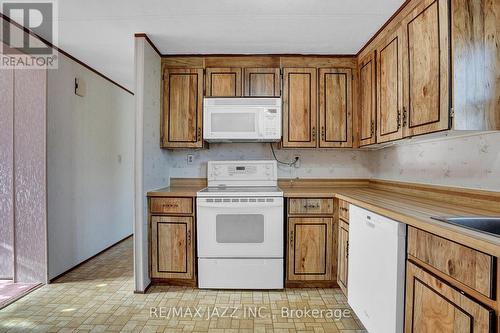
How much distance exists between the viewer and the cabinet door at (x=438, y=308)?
2.92ft

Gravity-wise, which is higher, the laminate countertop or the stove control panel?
the stove control panel

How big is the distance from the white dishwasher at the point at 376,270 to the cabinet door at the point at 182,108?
5.26 ft

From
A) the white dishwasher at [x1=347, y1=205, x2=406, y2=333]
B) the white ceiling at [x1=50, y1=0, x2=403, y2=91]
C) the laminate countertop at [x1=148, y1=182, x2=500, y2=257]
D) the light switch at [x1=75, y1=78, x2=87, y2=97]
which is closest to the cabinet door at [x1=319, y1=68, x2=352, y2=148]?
the white ceiling at [x1=50, y1=0, x2=403, y2=91]

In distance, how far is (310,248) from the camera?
238 cm

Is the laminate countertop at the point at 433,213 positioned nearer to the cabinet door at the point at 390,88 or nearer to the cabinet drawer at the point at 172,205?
the cabinet drawer at the point at 172,205

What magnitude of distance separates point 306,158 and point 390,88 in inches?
44.3

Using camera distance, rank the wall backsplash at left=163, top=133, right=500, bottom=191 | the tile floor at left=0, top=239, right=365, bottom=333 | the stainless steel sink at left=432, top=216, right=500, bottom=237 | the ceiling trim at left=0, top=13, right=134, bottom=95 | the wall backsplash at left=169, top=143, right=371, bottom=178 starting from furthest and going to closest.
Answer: the wall backsplash at left=169, top=143, right=371, bottom=178 < the ceiling trim at left=0, top=13, right=134, bottom=95 < the tile floor at left=0, top=239, right=365, bottom=333 < the wall backsplash at left=163, top=133, right=500, bottom=191 < the stainless steel sink at left=432, top=216, right=500, bottom=237

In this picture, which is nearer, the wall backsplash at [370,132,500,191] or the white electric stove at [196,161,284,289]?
the wall backsplash at [370,132,500,191]

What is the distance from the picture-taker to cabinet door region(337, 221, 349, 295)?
2130mm

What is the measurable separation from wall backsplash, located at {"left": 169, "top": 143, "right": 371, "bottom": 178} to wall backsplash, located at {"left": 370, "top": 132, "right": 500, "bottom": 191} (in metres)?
0.39

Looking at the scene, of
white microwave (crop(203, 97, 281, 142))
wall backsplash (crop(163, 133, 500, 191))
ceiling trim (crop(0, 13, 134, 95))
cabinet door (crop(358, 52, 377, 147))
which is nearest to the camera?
wall backsplash (crop(163, 133, 500, 191))

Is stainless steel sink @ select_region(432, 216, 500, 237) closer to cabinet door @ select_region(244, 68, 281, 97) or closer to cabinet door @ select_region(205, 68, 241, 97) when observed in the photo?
cabinet door @ select_region(244, 68, 281, 97)

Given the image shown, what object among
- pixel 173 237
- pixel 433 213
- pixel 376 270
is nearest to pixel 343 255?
pixel 376 270

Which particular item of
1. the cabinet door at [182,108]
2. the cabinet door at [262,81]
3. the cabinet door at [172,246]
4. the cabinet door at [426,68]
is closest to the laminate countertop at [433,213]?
the cabinet door at [172,246]
